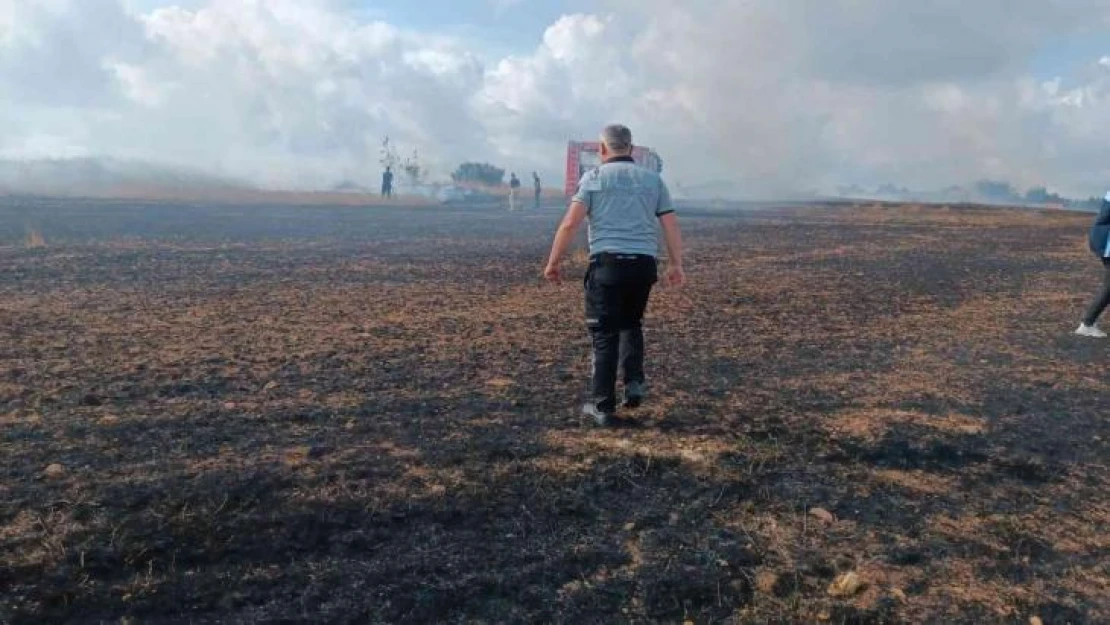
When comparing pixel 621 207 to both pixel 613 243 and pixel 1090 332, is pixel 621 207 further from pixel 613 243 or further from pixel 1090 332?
pixel 1090 332

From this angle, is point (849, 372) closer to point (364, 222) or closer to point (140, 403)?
point (140, 403)

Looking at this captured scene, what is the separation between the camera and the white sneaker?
836cm

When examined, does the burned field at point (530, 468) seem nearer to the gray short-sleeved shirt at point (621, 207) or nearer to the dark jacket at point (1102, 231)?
the dark jacket at point (1102, 231)

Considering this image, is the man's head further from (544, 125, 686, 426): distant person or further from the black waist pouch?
the black waist pouch

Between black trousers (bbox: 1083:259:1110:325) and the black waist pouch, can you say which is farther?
black trousers (bbox: 1083:259:1110:325)

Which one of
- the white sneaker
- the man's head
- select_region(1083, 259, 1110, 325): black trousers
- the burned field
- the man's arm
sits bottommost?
the burned field

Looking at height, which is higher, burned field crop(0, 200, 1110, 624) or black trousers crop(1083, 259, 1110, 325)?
black trousers crop(1083, 259, 1110, 325)

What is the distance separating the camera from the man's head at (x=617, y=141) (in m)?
5.02

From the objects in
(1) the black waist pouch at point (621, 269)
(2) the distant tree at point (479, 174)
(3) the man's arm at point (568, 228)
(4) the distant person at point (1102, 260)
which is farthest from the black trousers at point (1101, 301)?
(2) the distant tree at point (479, 174)

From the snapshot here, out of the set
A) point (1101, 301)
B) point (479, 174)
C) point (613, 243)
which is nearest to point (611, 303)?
point (613, 243)

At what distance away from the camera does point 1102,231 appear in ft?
26.7

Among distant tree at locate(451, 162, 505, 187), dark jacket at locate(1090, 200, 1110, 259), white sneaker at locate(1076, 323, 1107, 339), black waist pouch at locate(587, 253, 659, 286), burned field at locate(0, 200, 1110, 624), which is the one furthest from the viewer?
distant tree at locate(451, 162, 505, 187)

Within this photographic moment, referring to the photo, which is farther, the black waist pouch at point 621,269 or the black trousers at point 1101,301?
the black trousers at point 1101,301

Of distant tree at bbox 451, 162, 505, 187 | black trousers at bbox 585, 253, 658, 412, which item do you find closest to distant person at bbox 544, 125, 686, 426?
black trousers at bbox 585, 253, 658, 412
